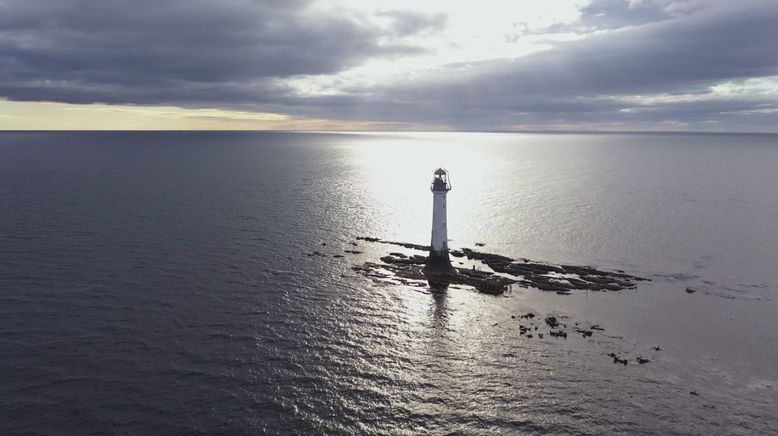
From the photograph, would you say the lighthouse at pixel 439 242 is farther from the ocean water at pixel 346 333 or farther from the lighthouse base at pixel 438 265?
the ocean water at pixel 346 333

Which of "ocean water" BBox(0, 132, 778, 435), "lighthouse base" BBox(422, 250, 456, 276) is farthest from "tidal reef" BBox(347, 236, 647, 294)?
"ocean water" BBox(0, 132, 778, 435)

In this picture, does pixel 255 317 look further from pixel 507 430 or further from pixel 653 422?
pixel 653 422

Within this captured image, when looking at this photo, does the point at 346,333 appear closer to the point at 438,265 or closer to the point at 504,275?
the point at 438,265

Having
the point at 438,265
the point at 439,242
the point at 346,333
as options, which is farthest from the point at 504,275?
the point at 346,333

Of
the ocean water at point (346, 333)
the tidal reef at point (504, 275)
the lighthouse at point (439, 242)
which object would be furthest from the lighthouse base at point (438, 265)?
the ocean water at point (346, 333)

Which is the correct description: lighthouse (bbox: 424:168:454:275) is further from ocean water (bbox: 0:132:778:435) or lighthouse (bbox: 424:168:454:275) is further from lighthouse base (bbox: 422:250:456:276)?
ocean water (bbox: 0:132:778:435)

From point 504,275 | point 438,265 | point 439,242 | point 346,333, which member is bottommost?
point 346,333

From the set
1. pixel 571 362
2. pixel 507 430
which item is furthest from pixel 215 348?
pixel 571 362
